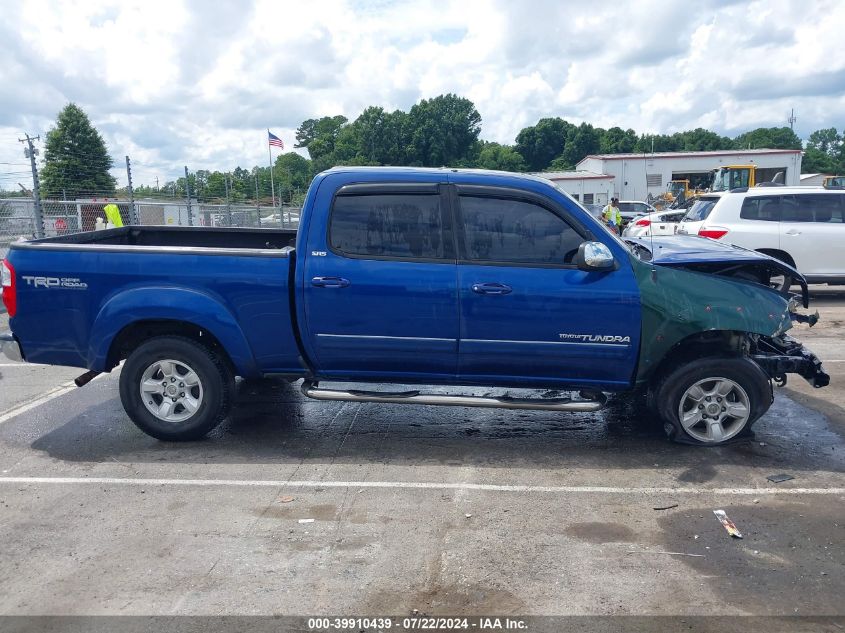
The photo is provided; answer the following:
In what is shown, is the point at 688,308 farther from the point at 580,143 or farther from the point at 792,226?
the point at 580,143

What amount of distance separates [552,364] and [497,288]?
70 centimetres

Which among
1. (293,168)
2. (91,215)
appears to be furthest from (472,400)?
(293,168)

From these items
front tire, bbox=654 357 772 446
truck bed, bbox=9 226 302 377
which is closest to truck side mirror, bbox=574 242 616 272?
front tire, bbox=654 357 772 446

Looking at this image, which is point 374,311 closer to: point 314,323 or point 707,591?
point 314,323

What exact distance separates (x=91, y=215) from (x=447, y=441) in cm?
1505

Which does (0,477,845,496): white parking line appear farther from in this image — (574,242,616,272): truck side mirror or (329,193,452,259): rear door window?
(329,193,452,259): rear door window

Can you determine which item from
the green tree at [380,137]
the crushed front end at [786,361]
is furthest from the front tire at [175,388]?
the green tree at [380,137]

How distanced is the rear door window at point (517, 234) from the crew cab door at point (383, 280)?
0.61 feet

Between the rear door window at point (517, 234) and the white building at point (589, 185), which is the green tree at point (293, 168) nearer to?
the white building at point (589, 185)

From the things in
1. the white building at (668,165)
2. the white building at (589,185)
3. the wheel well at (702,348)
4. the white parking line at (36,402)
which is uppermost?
the white building at (668,165)

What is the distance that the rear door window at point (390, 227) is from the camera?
5.36 metres

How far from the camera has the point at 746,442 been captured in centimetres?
572

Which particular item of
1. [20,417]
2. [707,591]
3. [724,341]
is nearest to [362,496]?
[707,591]

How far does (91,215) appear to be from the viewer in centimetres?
1797
